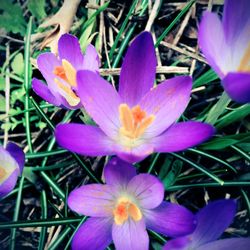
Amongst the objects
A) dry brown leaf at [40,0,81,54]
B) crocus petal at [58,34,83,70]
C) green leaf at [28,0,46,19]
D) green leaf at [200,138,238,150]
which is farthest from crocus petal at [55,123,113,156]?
green leaf at [28,0,46,19]

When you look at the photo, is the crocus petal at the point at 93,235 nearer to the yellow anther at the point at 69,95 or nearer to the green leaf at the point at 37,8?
the yellow anther at the point at 69,95

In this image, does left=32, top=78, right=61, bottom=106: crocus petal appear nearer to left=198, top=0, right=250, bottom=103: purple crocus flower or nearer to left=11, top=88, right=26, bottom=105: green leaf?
left=198, top=0, right=250, bottom=103: purple crocus flower

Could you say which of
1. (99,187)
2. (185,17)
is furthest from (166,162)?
(185,17)

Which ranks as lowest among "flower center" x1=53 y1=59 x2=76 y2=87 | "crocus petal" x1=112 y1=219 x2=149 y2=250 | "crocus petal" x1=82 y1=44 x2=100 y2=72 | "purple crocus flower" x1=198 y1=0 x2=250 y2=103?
"crocus petal" x1=112 y1=219 x2=149 y2=250

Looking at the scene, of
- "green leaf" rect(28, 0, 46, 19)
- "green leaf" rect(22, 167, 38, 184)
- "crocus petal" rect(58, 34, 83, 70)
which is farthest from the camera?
"green leaf" rect(28, 0, 46, 19)

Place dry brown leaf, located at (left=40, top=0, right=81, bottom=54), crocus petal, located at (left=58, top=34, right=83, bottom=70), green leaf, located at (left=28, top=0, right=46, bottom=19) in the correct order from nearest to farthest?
crocus petal, located at (left=58, top=34, right=83, bottom=70)
dry brown leaf, located at (left=40, top=0, right=81, bottom=54)
green leaf, located at (left=28, top=0, right=46, bottom=19)

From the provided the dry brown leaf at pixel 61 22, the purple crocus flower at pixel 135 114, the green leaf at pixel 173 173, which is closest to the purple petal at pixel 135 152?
the purple crocus flower at pixel 135 114
